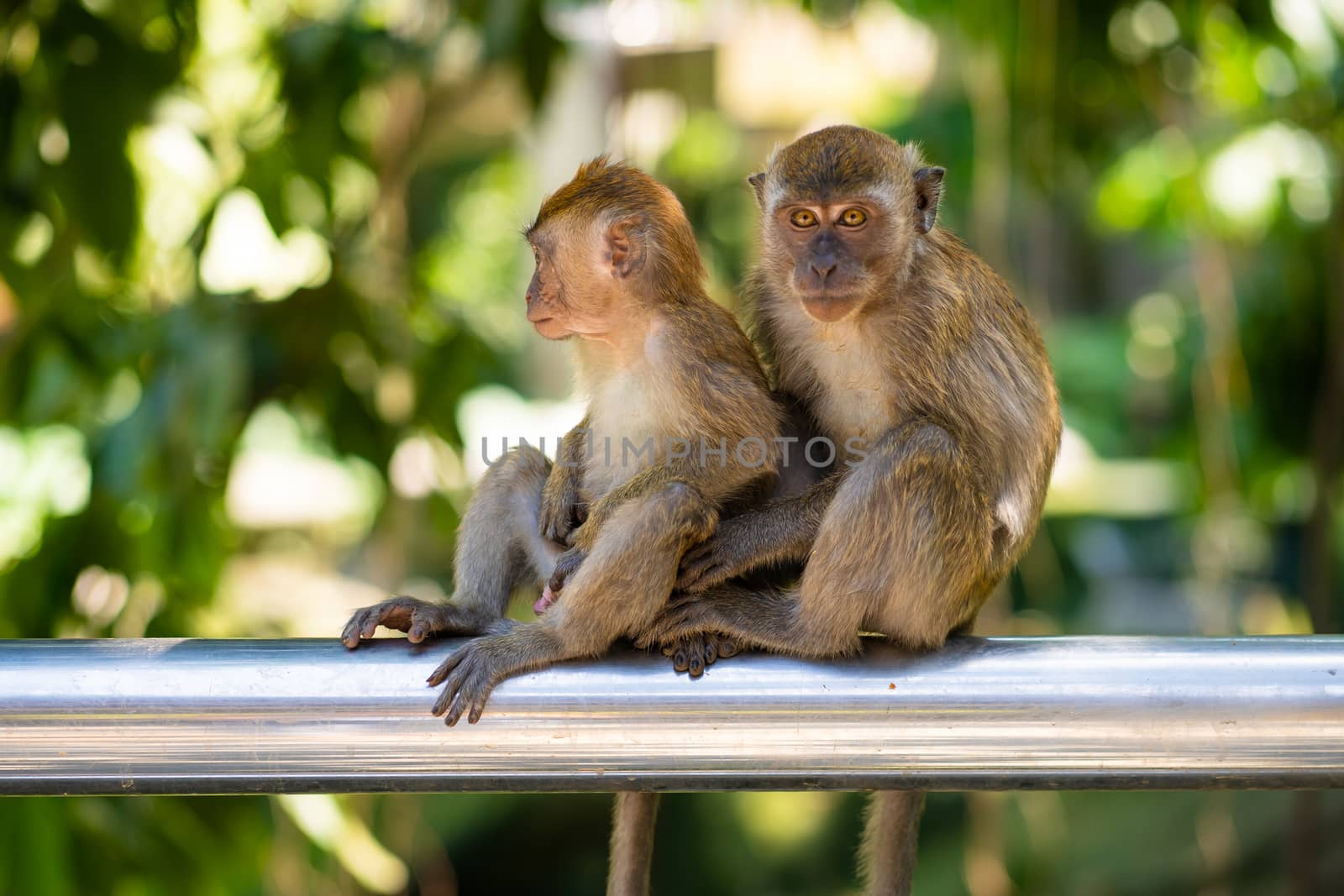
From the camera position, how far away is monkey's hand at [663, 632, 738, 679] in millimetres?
1456

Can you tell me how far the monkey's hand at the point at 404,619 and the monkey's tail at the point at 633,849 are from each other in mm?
383

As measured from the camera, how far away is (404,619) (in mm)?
1906

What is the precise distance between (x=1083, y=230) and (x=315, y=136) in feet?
26.4

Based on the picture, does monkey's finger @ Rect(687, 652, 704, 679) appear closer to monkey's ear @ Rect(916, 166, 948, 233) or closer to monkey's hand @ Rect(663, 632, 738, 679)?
monkey's hand @ Rect(663, 632, 738, 679)

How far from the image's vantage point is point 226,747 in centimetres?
138

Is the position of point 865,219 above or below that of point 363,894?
above

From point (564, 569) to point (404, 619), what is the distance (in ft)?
0.86

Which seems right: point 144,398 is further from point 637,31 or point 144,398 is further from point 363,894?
point 363,894

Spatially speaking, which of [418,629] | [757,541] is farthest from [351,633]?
[757,541]

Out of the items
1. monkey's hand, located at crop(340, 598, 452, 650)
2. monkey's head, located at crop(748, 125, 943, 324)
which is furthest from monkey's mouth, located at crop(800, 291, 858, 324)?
monkey's hand, located at crop(340, 598, 452, 650)

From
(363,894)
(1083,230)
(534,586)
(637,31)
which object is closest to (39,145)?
(534,586)

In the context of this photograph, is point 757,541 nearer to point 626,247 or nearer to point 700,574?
point 700,574

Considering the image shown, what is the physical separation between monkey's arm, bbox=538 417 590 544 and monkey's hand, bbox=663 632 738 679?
0.51 metres

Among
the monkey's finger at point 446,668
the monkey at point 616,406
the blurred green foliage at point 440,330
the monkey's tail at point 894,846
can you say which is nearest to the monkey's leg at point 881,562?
the monkey at point 616,406
